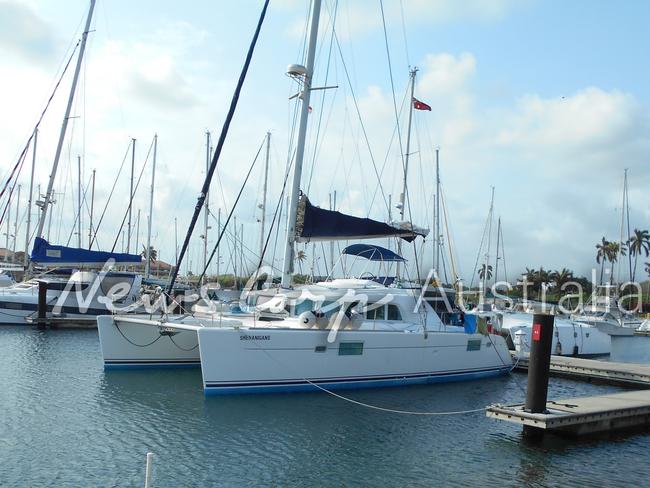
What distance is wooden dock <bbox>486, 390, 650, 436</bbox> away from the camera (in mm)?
11070

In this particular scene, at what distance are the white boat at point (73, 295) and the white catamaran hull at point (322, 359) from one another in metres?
17.7

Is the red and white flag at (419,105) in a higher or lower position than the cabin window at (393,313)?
higher

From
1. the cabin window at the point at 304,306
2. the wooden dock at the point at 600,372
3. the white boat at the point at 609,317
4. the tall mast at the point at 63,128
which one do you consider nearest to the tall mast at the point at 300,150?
the cabin window at the point at 304,306

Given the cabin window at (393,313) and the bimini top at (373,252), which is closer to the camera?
the cabin window at (393,313)

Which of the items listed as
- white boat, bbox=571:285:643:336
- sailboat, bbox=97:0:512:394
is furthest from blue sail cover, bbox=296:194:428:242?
white boat, bbox=571:285:643:336

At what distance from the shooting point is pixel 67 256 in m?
25.1

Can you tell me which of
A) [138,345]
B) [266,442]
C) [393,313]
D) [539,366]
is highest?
[393,313]

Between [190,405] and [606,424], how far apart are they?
8.84 metres

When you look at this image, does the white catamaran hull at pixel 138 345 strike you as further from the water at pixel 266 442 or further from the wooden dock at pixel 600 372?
the wooden dock at pixel 600 372

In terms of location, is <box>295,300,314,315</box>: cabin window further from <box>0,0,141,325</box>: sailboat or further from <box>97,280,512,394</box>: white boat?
<box>0,0,141,325</box>: sailboat

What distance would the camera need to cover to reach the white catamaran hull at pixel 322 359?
44.0 feet

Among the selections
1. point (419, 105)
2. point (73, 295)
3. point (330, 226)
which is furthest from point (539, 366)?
point (73, 295)

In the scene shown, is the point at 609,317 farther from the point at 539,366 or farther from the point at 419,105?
the point at 539,366

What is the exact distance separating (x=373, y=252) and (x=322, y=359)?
492cm
